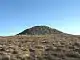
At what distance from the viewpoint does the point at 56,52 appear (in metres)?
28.7

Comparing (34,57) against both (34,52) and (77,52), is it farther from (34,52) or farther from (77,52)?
(77,52)

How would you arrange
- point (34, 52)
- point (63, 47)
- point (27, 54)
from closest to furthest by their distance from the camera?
point (27, 54) → point (34, 52) → point (63, 47)

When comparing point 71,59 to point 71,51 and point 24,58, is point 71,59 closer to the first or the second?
point 71,51

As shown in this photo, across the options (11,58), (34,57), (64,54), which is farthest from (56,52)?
(11,58)

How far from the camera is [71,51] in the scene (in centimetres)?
2897

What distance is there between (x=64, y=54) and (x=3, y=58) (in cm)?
720

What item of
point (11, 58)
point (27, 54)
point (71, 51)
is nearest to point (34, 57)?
point (27, 54)

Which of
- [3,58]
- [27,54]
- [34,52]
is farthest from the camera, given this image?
[34,52]

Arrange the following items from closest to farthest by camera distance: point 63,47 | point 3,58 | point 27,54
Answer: point 3,58 → point 27,54 → point 63,47

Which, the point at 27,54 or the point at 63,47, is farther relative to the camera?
the point at 63,47

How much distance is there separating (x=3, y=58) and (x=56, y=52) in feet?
22.3

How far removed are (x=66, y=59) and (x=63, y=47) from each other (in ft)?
16.8

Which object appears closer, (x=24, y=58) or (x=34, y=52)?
(x=24, y=58)

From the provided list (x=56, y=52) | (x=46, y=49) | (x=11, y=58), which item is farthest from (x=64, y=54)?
(x=11, y=58)
